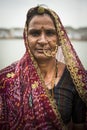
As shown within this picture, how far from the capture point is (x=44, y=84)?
4.98 feet

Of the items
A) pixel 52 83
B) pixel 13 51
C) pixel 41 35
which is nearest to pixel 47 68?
pixel 52 83

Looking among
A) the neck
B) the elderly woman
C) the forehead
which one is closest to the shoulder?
the elderly woman

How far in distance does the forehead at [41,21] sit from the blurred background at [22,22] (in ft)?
1.30

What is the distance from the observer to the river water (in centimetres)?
188

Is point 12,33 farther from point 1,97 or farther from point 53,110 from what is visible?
point 53,110

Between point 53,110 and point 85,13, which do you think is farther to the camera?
point 85,13

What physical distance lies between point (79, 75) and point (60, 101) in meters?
0.18

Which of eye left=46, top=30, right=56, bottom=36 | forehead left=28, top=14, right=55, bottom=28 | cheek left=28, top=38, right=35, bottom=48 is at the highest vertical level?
forehead left=28, top=14, right=55, bottom=28

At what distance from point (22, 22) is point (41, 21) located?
0.44 metres

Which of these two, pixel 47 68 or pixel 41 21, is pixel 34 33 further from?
pixel 47 68

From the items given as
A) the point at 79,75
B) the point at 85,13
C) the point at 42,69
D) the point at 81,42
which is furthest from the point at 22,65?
the point at 85,13

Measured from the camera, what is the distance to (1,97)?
1.56m

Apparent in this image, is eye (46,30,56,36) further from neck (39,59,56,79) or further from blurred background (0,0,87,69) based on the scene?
blurred background (0,0,87,69)

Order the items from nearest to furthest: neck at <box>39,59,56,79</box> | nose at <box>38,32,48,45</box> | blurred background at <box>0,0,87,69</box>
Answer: nose at <box>38,32,48,45</box> → neck at <box>39,59,56,79</box> → blurred background at <box>0,0,87,69</box>
